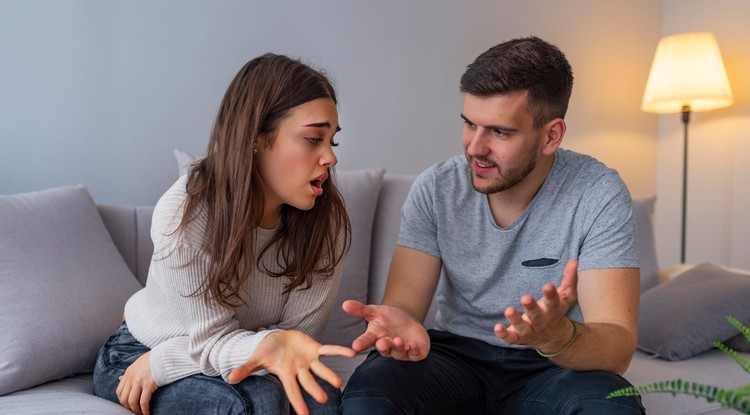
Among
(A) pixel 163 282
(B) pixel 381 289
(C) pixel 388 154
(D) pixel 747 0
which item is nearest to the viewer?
(A) pixel 163 282

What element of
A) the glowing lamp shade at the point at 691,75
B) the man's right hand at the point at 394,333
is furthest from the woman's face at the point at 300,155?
the glowing lamp shade at the point at 691,75

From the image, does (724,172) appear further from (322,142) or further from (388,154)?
(322,142)

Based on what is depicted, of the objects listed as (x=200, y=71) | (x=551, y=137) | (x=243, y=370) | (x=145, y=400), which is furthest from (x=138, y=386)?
(x=200, y=71)

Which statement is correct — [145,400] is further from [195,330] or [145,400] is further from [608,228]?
[608,228]

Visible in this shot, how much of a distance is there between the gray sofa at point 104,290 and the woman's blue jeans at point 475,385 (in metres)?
0.34

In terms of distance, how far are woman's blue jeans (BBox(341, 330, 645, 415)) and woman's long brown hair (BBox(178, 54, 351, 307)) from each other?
28 cm

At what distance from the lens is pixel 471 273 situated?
169 cm

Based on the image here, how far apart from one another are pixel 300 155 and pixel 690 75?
2.24 meters

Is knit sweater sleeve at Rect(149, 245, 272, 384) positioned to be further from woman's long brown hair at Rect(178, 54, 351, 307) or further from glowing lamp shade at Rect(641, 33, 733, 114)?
glowing lamp shade at Rect(641, 33, 733, 114)

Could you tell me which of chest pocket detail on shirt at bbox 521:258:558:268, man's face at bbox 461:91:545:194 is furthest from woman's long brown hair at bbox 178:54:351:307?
chest pocket detail on shirt at bbox 521:258:558:268

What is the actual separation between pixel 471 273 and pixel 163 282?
66 centimetres

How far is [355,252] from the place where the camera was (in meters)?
2.19

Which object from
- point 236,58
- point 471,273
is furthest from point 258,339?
point 236,58

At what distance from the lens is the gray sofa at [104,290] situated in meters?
1.61
